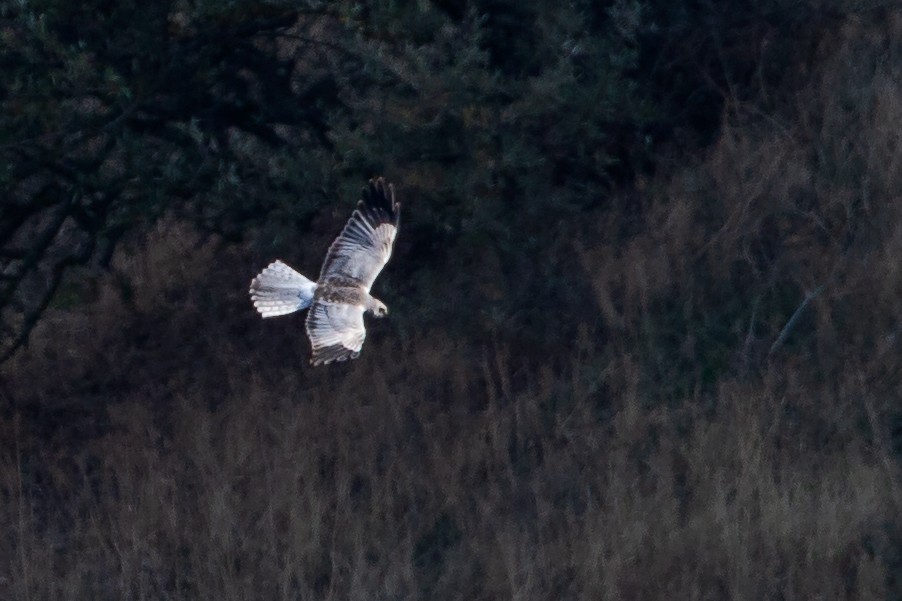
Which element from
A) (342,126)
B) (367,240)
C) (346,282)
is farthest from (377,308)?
(342,126)

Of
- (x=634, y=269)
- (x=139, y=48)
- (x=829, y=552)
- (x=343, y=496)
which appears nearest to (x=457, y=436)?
(x=343, y=496)

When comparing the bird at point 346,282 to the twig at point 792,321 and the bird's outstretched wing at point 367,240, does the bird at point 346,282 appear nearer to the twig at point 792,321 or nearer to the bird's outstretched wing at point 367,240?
the bird's outstretched wing at point 367,240

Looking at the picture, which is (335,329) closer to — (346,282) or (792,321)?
(346,282)

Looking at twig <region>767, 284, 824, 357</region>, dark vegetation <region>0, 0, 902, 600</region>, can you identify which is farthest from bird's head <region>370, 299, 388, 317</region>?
twig <region>767, 284, 824, 357</region>

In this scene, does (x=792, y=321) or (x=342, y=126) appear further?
(x=792, y=321)

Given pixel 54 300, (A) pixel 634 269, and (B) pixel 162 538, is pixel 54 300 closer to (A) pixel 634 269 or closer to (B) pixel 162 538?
(B) pixel 162 538

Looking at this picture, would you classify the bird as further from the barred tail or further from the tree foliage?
the tree foliage
